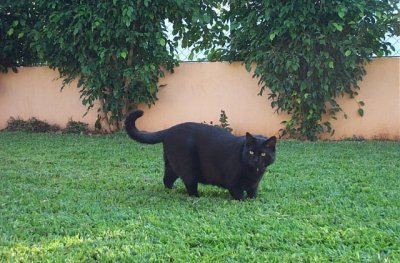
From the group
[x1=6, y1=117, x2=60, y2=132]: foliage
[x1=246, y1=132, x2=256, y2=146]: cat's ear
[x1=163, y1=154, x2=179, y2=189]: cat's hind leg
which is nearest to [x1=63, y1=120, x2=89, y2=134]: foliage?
[x1=6, y1=117, x2=60, y2=132]: foliage

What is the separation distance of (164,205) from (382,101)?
4.91m

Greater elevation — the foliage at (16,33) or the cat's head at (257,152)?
the foliage at (16,33)

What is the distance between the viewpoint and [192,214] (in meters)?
3.61

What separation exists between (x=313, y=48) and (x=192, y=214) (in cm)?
445

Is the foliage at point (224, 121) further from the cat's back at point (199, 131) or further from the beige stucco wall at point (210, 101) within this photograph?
the cat's back at point (199, 131)

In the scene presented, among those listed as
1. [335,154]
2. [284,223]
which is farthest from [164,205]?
[335,154]

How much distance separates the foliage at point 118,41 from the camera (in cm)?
794

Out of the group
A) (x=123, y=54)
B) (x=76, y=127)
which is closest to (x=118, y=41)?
(x=123, y=54)

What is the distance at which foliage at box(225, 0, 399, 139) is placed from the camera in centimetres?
731

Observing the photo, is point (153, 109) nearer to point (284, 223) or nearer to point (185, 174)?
point (185, 174)

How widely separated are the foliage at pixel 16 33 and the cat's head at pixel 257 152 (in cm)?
565

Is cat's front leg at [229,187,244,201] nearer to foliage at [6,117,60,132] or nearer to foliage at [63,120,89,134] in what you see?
foliage at [63,120,89,134]

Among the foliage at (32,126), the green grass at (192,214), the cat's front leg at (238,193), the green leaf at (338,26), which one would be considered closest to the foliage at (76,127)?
the foliage at (32,126)

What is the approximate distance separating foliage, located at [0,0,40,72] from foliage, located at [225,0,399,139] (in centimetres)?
342
